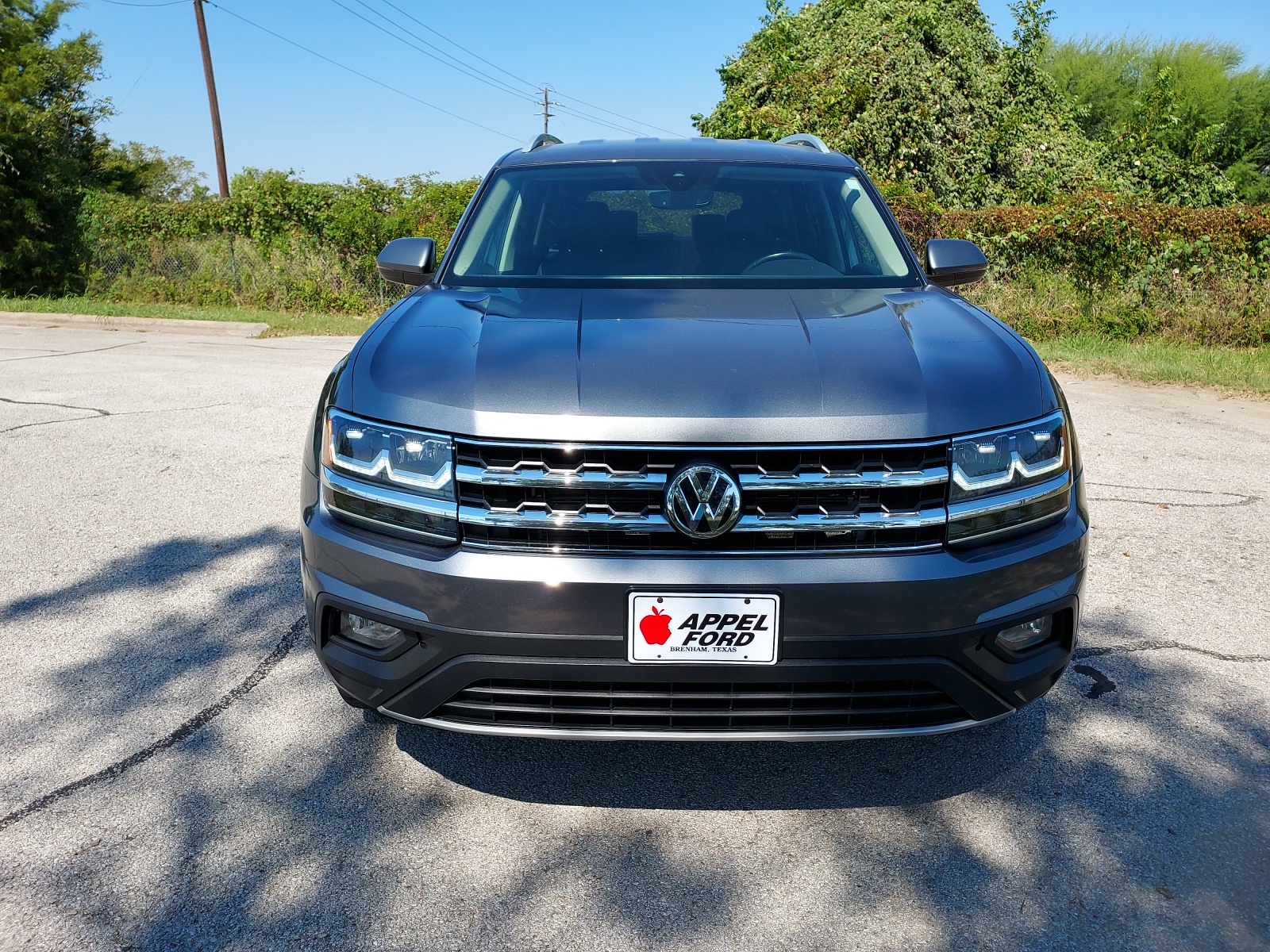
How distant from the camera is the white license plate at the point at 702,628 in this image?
223 cm

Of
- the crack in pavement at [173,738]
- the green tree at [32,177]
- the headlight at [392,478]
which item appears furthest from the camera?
the green tree at [32,177]

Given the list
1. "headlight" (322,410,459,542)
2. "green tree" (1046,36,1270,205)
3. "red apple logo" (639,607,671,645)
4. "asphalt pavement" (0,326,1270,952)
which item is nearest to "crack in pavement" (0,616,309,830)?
"asphalt pavement" (0,326,1270,952)

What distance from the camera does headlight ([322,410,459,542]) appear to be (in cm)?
233

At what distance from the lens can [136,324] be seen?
15.0 m

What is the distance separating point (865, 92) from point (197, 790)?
19256 mm

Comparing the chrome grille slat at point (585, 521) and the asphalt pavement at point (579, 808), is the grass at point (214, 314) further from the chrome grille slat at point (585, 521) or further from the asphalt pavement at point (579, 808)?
the chrome grille slat at point (585, 521)

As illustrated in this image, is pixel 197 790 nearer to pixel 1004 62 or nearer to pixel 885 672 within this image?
pixel 885 672

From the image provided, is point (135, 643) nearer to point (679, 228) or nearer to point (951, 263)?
point (679, 228)

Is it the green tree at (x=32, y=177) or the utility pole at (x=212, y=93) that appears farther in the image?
the utility pole at (x=212, y=93)

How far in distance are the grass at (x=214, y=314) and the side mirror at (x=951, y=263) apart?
36.4 feet

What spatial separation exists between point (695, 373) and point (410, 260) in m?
1.73

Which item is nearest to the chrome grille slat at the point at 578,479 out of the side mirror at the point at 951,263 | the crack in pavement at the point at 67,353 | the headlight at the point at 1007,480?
the headlight at the point at 1007,480

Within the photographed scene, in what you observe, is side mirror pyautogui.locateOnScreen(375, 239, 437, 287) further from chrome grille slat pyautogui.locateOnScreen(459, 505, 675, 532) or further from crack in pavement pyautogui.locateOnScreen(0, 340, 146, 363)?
crack in pavement pyautogui.locateOnScreen(0, 340, 146, 363)

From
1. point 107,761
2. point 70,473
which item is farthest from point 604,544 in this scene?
point 70,473
